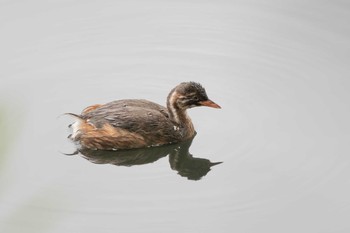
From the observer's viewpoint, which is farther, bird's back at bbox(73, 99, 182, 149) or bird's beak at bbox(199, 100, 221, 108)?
bird's beak at bbox(199, 100, 221, 108)

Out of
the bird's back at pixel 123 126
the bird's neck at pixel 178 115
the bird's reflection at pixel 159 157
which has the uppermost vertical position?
the bird's neck at pixel 178 115

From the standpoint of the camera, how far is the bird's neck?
22.4 ft

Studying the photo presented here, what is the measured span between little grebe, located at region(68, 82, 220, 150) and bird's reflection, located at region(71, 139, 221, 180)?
2.4 inches

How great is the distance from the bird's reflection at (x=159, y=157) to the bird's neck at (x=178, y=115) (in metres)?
0.19

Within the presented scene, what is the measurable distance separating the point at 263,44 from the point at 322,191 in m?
3.15

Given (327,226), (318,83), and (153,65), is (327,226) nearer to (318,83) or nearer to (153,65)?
(318,83)

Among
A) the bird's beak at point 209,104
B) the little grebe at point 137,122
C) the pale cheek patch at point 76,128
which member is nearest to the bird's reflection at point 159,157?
the little grebe at point 137,122

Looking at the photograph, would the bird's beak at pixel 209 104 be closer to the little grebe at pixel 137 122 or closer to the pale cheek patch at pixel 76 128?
the little grebe at pixel 137 122

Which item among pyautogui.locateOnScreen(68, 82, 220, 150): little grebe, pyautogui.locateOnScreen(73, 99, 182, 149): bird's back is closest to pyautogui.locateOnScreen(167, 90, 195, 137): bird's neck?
pyautogui.locateOnScreen(68, 82, 220, 150): little grebe

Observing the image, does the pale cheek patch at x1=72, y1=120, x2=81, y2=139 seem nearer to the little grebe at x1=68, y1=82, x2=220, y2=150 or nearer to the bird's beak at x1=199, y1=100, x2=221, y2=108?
the little grebe at x1=68, y1=82, x2=220, y2=150

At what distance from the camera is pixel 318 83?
773 cm

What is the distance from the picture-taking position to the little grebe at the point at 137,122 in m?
6.48

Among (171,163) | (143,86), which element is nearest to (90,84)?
(143,86)

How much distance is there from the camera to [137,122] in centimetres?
652
